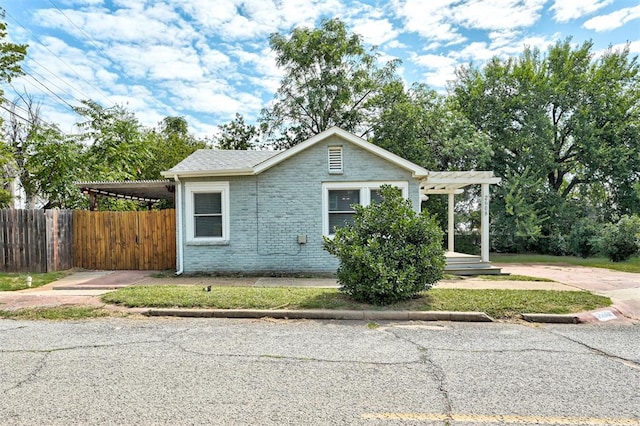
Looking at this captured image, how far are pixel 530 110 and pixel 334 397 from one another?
23.1 m

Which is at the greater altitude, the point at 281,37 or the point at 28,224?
the point at 281,37

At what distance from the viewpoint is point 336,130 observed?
36.7 ft

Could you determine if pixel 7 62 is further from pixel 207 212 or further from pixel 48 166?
pixel 207 212

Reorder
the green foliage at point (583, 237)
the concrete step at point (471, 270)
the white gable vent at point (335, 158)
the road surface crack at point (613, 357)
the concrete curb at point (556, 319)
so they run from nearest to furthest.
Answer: the road surface crack at point (613, 357) → the concrete curb at point (556, 319) → the white gable vent at point (335, 158) → the concrete step at point (471, 270) → the green foliage at point (583, 237)

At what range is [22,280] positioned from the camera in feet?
33.5

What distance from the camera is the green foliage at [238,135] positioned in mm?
30203

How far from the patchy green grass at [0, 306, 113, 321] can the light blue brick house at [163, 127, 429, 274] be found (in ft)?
14.7

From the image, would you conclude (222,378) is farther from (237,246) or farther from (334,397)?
(237,246)

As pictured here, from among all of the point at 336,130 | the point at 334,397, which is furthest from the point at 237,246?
the point at 334,397

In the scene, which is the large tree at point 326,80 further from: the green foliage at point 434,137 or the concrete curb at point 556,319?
the concrete curb at point 556,319

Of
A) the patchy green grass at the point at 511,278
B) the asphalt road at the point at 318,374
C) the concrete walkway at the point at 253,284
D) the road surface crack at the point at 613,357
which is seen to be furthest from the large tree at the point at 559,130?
the asphalt road at the point at 318,374

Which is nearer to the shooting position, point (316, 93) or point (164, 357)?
point (164, 357)

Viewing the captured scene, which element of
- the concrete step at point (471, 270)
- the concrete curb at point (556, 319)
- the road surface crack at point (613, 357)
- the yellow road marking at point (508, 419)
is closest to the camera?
the yellow road marking at point (508, 419)

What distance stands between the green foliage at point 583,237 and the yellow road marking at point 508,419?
62.1ft
